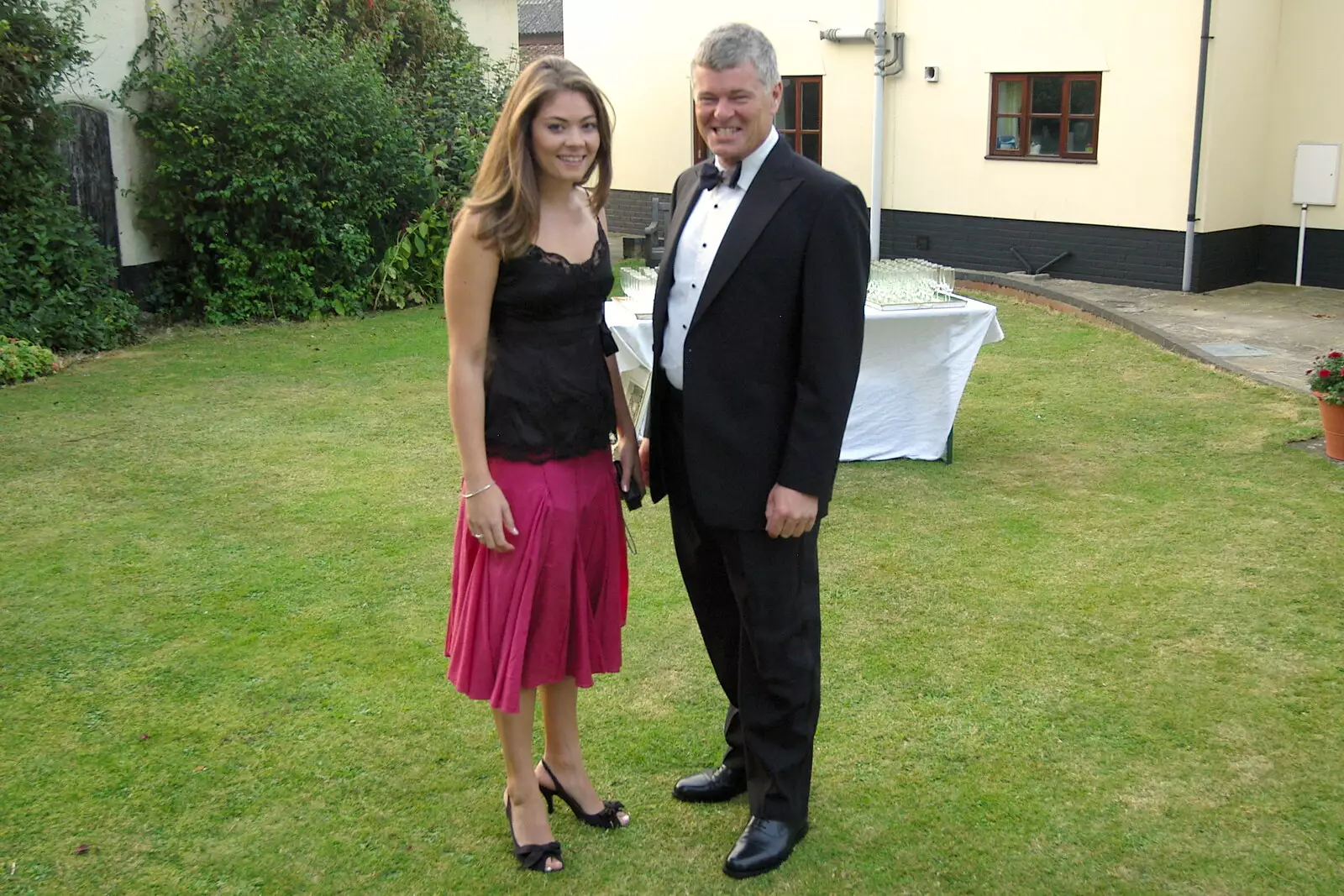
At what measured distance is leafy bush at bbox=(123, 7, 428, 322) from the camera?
10055 mm

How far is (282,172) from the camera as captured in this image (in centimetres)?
1008

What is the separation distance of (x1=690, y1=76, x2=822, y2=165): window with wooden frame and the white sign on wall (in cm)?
528

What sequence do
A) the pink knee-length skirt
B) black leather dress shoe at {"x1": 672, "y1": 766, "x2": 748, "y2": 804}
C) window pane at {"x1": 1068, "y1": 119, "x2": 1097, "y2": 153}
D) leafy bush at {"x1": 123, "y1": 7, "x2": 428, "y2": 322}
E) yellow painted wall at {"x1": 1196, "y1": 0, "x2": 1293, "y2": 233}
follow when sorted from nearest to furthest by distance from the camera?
the pink knee-length skirt, black leather dress shoe at {"x1": 672, "y1": 766, "x2": 748, "y2": 804}, leafy bush at {"x1": 123, "y1": 7, "x2": 428, "y2": 322}, yellow painted wall at {"x1": 1196, "y1": 0, "x2": 1293, "y2": 233}, window pane at {"x1": 1068, "y1": 119, "x2": 1097, "y2": 153}

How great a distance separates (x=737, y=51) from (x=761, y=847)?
5.80 feet

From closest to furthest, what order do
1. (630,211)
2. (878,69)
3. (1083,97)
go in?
(1083,97)
(878,69)
(630,211)

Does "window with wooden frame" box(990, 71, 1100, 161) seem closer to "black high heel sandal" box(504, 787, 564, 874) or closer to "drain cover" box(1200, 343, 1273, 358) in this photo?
"drain cover" box(1200, 343, 1273, 358)

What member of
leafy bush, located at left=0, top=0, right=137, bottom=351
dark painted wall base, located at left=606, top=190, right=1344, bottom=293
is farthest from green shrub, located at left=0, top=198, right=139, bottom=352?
dark painted wall base, located at left=606, top=190, right=1344, bottom=293

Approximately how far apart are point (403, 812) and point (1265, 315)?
937cm

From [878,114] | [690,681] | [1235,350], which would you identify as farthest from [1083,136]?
[690,681]

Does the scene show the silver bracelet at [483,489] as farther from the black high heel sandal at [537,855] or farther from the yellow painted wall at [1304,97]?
the yellow painted wall at [1304,97]

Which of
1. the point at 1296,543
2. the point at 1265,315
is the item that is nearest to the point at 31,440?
the point at 1296,543

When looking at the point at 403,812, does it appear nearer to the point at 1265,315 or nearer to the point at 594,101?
the point at 594,101

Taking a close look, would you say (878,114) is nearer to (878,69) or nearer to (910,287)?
(878,69)

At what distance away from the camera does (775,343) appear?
261cm
